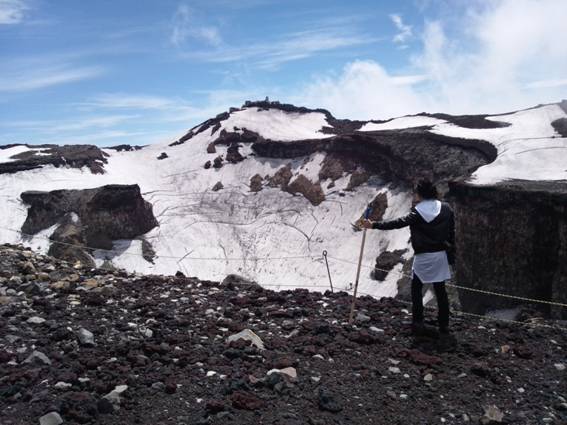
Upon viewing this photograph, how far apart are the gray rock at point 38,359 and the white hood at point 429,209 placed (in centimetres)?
610

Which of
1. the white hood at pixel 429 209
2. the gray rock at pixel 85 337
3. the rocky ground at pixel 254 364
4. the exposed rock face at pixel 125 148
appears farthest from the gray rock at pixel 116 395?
the exposed rock face at pixel 125 148

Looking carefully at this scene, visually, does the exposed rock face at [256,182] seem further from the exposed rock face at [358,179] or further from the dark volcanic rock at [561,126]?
the dark volcanic rock at [561,126]

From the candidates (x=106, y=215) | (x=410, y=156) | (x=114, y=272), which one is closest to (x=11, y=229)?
(x=106, y=215)

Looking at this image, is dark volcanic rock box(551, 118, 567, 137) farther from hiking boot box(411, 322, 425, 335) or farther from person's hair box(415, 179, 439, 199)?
hiking boot box(411, 322, 425, 335)

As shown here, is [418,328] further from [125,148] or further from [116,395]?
[125,148]

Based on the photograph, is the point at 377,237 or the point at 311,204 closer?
the point at 377,237

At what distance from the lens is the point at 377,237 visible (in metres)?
30.3

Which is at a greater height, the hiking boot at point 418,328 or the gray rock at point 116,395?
the gray rock at point 116,395

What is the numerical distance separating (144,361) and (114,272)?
7.12 meters

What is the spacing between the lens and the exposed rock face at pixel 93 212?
3309cm

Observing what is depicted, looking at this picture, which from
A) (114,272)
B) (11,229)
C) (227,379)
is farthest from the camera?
(11,229)

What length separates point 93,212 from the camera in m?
33.7

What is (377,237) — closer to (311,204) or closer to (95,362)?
(311,204)

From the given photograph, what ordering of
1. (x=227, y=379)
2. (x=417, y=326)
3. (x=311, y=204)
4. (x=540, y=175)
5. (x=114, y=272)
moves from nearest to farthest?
1. (x=227, y=379)
2. (x=417, y=326)
3. (x=114, y=272)
4. (x=540, y=175)
5. (x=311, y=204)
